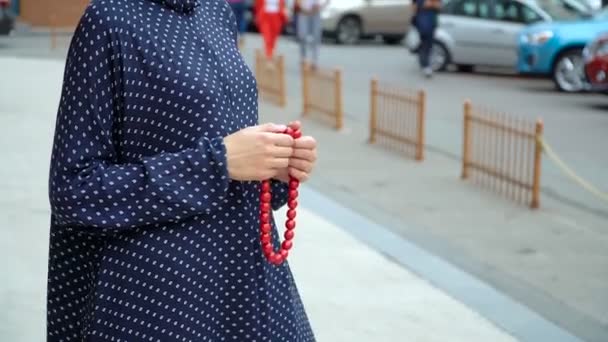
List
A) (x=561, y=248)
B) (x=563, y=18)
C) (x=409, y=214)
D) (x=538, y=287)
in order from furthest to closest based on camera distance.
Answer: (x=563, y=18)
(x=409, y=214)
(x=561, y=248)
(x=538, y=287)

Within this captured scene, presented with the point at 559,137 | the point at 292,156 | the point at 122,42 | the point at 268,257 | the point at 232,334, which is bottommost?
the point at 559,137

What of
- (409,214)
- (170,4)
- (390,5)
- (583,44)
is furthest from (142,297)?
(390,5)

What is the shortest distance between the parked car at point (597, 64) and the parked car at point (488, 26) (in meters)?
3.78

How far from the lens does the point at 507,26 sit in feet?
63.7

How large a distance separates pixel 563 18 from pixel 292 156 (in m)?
17.5

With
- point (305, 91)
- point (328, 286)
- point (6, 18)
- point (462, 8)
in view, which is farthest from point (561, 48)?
point (6, 18)

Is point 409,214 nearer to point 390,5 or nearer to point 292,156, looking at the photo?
point 292,156

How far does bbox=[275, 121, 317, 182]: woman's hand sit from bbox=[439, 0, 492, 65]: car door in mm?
17569

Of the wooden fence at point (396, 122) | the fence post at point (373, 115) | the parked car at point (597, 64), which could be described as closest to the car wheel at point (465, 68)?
the parked car at point (597, 64)

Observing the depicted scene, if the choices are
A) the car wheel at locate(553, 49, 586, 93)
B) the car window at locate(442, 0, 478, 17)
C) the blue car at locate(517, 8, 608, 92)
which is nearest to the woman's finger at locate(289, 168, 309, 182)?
the blue car at locate(517, 8, 608, 92)

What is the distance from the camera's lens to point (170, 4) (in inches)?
91.1

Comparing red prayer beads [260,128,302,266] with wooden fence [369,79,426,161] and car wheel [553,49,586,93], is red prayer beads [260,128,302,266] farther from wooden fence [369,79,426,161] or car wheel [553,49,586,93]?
car wheel [553,49,586,93]

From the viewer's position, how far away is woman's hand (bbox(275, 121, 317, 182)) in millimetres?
2299

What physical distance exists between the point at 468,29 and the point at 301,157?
58.2ft
